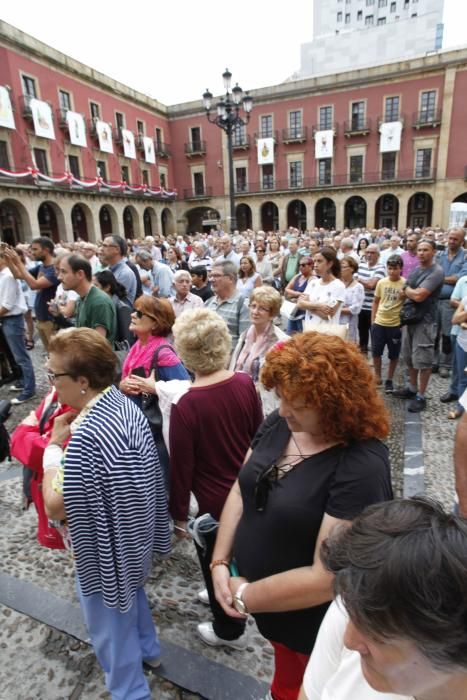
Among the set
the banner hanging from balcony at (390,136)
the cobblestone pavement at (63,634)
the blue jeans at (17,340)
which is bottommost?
the cobblestone pavement at (63,634)

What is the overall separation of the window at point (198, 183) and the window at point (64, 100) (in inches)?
472

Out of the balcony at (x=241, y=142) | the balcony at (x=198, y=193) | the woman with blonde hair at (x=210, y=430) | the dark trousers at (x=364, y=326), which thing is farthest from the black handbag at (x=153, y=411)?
the balcony at (x=198, y=193)

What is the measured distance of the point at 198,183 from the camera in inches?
1326

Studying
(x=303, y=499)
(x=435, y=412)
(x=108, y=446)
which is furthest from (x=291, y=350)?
(x=435, y=412)

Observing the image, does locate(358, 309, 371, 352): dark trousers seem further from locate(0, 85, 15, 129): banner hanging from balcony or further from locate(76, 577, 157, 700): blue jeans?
locate(0, 85, 15, 129): banner hanging from balcony

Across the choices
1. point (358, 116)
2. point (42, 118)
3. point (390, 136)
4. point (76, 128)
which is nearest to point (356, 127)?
point (358, 116)

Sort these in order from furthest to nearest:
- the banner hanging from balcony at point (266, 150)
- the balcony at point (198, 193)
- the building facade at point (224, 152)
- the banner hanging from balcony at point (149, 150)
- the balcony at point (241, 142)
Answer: the balcony at point (198, 193), the balcony at point (241, 142), the banner hanging from balcony at point (266, 150), the banner hanging from balcony at point (149, 150), the building facade at point (224, 152)

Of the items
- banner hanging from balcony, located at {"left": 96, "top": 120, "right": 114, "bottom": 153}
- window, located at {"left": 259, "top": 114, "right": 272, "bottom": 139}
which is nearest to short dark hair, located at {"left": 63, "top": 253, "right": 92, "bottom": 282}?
banner hanging from balcony, located at {"left": 96, "top": 120, "right": 114, "bottom": 153}

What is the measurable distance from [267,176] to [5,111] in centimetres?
1892

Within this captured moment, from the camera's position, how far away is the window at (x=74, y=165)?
2404 centimetres

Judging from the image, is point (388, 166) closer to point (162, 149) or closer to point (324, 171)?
point (324, 171)

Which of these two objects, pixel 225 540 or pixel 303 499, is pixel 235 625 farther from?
pixel 303 499

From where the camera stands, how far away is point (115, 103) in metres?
27.0

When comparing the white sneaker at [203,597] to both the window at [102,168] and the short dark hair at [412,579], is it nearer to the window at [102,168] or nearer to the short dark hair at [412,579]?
the short dark hair at [412,579]
